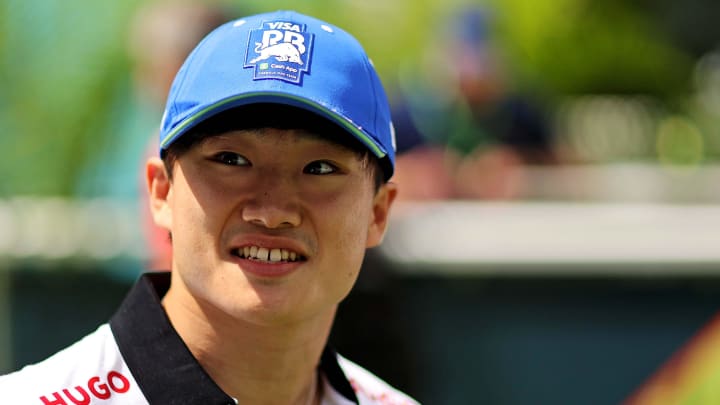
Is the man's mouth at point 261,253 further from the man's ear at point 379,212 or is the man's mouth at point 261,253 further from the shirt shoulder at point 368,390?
the shirt shoulder at point 368,390

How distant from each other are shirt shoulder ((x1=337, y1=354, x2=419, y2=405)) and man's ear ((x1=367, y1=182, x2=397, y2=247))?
0.32 meters

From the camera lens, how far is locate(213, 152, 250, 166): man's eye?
2.34 meters

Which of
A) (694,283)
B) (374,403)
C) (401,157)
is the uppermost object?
(401,157)

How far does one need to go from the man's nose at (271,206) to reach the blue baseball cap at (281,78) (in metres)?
0.12

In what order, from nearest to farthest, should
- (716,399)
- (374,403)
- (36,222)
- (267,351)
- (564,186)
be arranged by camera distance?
(267,351) → (374,403) → (716,399) → (36,222) → (564,186)

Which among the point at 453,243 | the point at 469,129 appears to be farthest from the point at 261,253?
the point at 469,129

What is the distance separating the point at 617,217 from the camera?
582 cm

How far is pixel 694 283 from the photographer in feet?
18.3

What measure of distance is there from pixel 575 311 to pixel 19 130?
3573 mm

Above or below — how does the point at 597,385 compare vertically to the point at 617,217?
below

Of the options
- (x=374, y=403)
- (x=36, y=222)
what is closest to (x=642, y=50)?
(x=36, y=222)

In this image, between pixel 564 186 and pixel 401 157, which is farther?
pixel 564 186

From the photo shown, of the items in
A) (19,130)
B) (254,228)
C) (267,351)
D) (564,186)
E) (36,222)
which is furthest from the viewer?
(19,130)

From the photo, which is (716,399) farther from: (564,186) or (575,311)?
(564,186)
